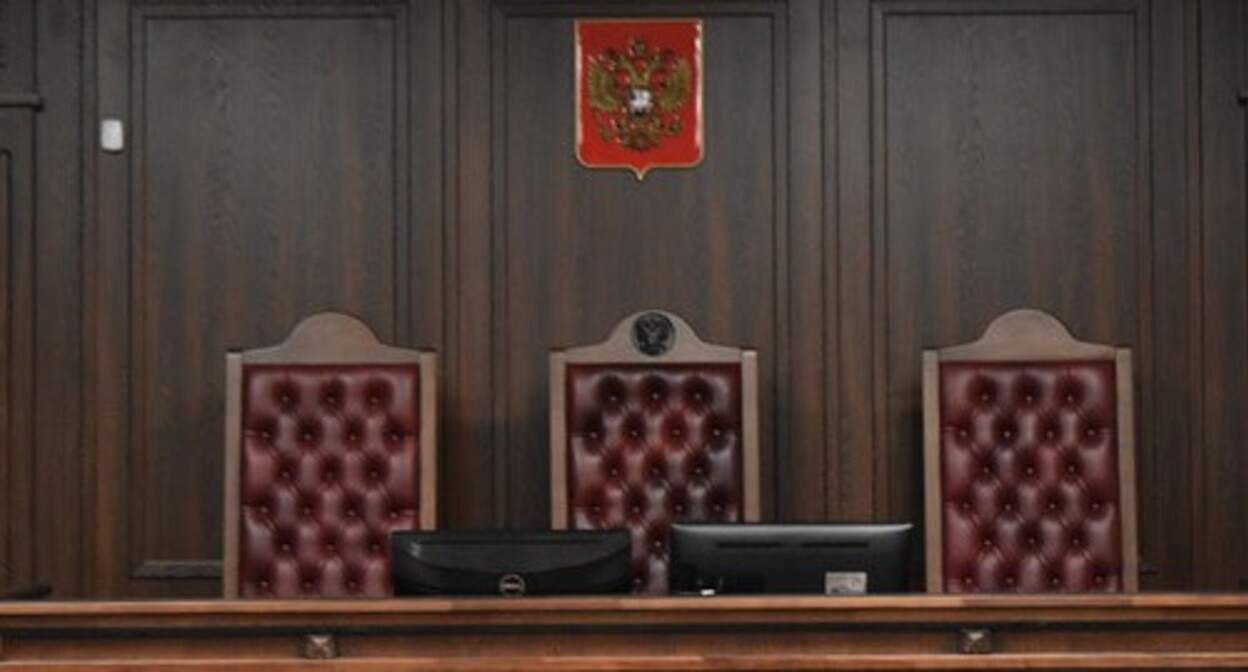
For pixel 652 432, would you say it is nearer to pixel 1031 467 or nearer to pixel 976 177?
pixel 1031 467

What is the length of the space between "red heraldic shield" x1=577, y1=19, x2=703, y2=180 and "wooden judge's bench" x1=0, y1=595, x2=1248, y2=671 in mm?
1832

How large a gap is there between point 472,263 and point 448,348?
7.3 inches

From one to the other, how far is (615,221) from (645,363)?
0.39 m

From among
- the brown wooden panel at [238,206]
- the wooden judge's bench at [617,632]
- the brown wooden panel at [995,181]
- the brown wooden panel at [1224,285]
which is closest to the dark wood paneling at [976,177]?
the brown wooden panel at [995,181]

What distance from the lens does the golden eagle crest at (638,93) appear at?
416 cm

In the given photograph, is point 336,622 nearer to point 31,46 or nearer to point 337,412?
point 337,412

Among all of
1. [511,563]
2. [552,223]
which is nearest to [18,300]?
[552,223]

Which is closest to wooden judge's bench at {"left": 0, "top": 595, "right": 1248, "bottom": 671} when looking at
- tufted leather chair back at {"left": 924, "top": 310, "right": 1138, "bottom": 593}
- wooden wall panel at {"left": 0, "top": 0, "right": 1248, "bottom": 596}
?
tufted leather chair back at {"left": 924, "top": 310, "right": 1138, "bottom": 593}

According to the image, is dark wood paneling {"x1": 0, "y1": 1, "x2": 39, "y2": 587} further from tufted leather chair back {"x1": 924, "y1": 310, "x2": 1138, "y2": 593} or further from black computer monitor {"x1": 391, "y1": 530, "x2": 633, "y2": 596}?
tufted leather chair back {"x1": 924, "y1": 310, "x2": 1138, "y2": 593}

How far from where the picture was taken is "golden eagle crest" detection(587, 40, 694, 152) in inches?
164

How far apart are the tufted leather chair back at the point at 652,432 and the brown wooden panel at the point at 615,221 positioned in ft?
0.79

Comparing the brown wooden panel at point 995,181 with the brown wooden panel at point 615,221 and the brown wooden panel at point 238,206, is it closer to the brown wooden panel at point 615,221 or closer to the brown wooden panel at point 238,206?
the brown wooden panel at point 615,221

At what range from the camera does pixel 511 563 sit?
2662 millimetres

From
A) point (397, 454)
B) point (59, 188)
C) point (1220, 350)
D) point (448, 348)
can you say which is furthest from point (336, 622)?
point (1220, 350)
